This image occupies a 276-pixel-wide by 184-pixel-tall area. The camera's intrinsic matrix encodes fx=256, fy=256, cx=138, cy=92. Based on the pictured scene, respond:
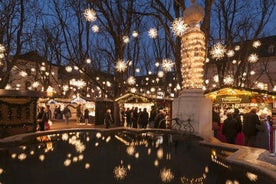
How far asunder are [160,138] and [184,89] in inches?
122

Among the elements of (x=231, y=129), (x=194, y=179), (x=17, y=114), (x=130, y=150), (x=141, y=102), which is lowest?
(x=194, y=179)

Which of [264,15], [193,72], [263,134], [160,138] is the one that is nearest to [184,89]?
[193,72]

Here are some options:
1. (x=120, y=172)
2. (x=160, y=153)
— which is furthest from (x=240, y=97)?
(x=120, y=172)

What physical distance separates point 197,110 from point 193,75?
2043 mm

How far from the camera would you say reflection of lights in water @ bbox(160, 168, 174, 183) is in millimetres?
5582

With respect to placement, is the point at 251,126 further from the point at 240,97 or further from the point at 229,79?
the point at 229,79

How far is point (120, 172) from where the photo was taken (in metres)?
6.08

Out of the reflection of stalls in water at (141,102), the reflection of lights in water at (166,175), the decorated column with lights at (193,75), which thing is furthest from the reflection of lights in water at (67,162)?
the reflection of stalls in water at (141,102)

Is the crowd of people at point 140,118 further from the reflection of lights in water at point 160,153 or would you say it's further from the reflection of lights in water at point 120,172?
the reflection of lights in water at point 120,172

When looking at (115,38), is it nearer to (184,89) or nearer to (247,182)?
(184,89)

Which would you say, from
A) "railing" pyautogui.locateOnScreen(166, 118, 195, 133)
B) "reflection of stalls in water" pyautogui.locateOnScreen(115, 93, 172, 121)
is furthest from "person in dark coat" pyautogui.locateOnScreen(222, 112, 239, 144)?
"reflection of stalls in water" pyautogui.locateOnScreen(115, 93, 172, 121)

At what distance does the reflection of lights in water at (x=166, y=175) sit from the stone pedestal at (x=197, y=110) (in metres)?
5.69

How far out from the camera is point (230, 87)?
1725 cm

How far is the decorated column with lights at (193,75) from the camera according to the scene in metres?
11.9
